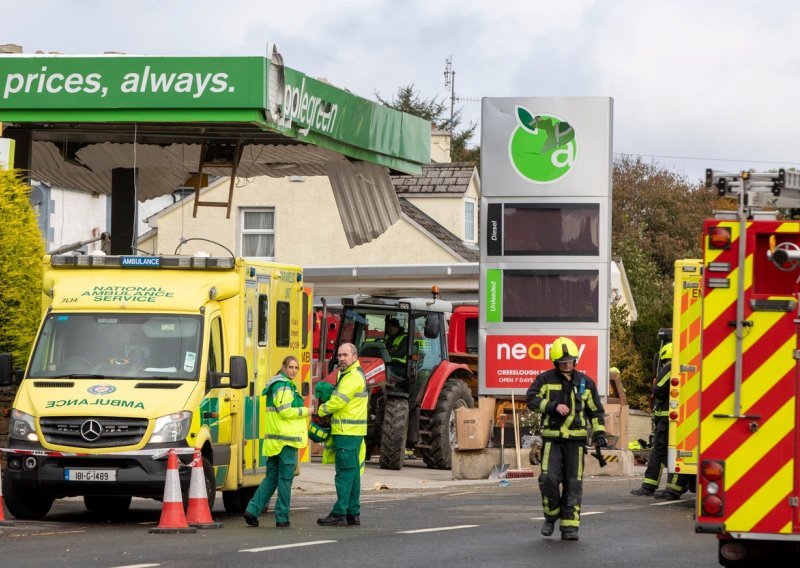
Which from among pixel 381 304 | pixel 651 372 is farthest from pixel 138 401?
pixel 651 372

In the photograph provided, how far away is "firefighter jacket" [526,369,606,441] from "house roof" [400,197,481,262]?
27.0 m

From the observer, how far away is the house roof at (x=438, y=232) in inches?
1650

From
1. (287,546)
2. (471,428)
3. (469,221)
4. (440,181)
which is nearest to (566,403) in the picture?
(287,546)

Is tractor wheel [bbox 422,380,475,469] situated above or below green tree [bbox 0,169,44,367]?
below

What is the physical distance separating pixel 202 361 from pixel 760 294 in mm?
7247

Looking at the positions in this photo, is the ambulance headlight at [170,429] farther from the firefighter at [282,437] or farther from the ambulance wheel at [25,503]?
the ambulance wheel at [25,503]

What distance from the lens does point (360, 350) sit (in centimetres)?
2519

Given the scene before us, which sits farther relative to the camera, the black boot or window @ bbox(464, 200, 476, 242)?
window @ bbox(464, 200, 476, 242)

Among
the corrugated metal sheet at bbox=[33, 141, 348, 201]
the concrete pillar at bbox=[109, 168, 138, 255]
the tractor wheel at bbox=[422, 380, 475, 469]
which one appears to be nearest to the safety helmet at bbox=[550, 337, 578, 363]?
the corrugated metal sheet at bbox=[33, 141, 348, 201]

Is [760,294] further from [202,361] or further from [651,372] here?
[651,372]

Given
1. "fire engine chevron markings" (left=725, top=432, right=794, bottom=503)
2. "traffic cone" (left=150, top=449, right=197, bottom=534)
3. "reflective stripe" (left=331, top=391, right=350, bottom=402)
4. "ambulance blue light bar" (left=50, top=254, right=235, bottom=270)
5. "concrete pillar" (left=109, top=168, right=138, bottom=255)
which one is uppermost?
"concrete pillar" (left=109, top=168, right=138, bottom=255)

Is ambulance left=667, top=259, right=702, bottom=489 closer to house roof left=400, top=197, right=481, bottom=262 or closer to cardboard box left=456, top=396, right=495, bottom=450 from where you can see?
cardboard box left=456, top=396, right=495, bottom=450

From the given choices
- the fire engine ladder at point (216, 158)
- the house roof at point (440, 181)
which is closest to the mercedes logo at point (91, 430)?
the fire engine ladder at point (216, 158)

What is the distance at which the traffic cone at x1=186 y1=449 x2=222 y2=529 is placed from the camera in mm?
14734
